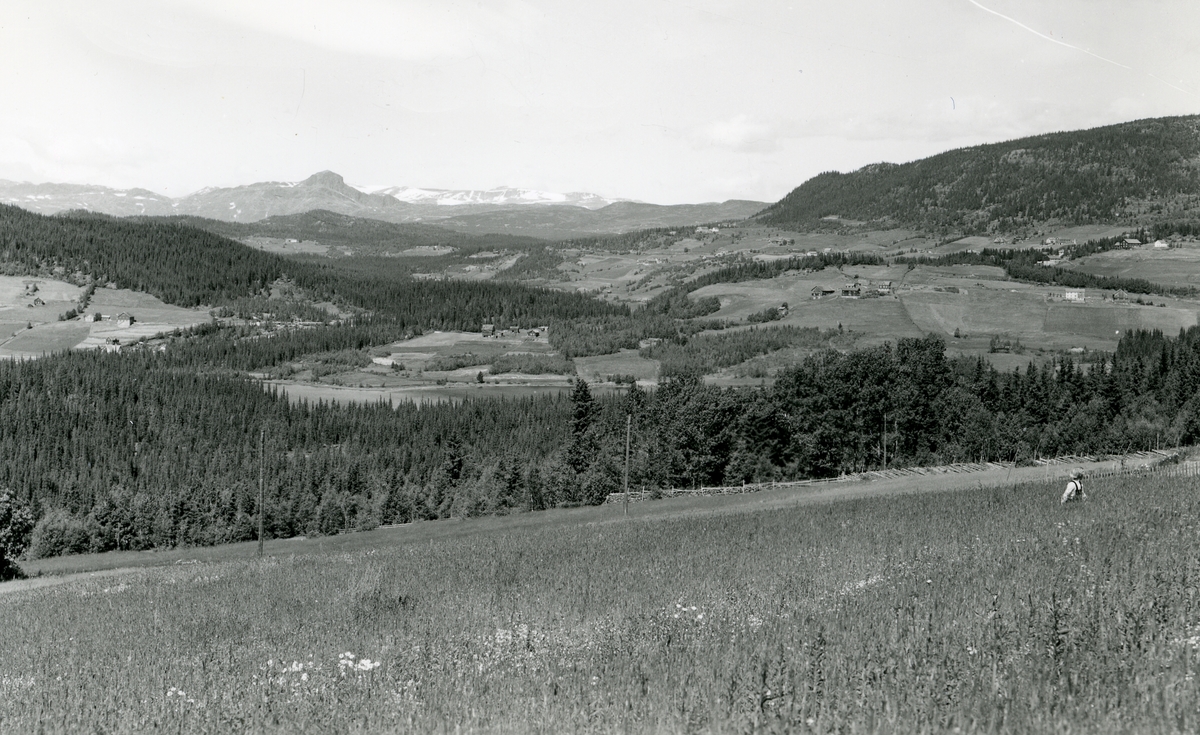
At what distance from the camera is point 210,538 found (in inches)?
3654

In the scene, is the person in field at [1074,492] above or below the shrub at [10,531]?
above

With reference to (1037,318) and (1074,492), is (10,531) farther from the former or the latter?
(1037,318)

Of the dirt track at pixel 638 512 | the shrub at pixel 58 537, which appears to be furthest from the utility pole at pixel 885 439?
the shrub at pixel 58 537

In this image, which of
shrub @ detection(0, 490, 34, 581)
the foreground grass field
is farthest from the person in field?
shrub @ detection(0, 490, 34, 581)

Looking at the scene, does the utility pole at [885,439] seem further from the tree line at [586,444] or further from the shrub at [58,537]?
the shrub at [58,537]

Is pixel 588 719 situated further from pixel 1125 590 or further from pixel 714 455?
pixel 714 455

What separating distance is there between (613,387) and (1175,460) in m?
129

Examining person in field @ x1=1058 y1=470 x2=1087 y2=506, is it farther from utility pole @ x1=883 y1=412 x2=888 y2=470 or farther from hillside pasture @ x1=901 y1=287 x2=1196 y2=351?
hillside pasture @ x1=901 y1=287 x2=1196 y2=351

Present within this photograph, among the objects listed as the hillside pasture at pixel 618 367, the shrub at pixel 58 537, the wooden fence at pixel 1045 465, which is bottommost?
the shrub at pixel 58 537

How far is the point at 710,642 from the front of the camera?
10.4 metres

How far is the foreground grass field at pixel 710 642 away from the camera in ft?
24.7

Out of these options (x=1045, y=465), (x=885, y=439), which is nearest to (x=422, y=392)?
(x=885, y=439)

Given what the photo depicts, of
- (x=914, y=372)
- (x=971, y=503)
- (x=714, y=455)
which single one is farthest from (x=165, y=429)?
(x=971, y=503)

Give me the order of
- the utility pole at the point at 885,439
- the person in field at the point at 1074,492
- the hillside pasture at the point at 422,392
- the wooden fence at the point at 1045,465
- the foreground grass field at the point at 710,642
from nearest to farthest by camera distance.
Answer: the foreground grass field at the point at 710,642, the person in field at the point at 1074,492, the wooden fence at the point at 1045,465, the utility pole at the point at 885,439, the hillside pasture at the point at 422,392
